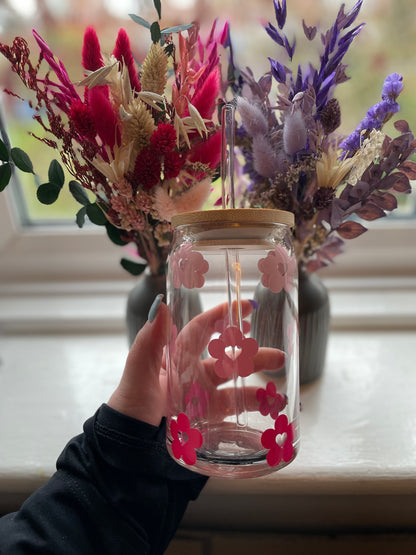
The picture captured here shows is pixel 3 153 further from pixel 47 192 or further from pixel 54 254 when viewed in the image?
pixel 54 254

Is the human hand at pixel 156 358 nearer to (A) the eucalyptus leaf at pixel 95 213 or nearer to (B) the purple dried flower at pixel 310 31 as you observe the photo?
(A) the eucalyptus leaf at pixel 95 213

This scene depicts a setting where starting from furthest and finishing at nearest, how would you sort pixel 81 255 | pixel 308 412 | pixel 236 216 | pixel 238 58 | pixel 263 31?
pixel 81 255, pixel 263 31, pixel 238 58, pixel 308 412, pixel 236 216

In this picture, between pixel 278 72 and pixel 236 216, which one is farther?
pixel 278 72

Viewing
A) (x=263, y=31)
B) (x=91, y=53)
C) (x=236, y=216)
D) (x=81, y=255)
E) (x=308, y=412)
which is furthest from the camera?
(x=81, y=255)

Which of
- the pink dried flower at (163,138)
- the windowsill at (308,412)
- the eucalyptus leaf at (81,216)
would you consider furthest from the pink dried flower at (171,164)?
the windowsill at (308,412)

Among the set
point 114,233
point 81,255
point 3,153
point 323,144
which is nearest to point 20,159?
point 3,153

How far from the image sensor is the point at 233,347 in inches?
16.2

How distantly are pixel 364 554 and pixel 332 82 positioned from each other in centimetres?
58

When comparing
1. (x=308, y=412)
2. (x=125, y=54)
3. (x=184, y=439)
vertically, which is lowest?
(x=308, y=412)

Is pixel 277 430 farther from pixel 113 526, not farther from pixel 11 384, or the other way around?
pixel 11 384

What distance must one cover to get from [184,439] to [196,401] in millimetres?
46

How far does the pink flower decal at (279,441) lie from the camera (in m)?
0.40

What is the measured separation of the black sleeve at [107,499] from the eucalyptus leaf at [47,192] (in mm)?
252

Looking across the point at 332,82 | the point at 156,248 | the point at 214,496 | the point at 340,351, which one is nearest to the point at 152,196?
the point at 156,248
